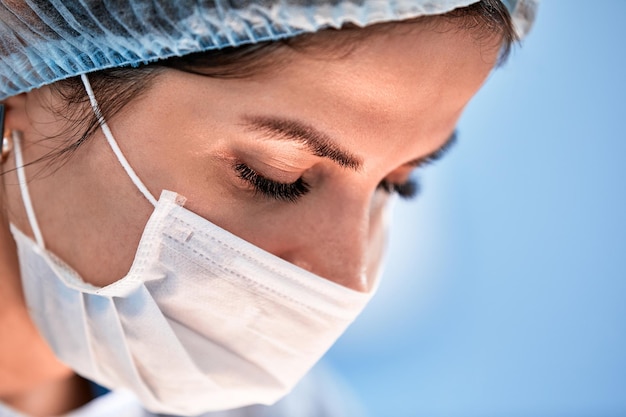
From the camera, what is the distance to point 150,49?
78cm

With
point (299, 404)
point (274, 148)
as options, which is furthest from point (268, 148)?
point (299, 404)

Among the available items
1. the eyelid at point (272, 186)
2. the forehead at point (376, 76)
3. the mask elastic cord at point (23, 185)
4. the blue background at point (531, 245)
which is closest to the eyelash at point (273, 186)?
the eyelid at point (272, 186)

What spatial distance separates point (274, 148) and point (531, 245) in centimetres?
145

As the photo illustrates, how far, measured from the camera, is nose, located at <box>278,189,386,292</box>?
921 millimetres

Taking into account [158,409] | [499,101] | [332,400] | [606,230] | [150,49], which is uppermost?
[150,49]

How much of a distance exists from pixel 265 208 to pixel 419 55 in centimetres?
28

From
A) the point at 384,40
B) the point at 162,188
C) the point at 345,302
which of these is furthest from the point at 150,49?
the point at 345,302

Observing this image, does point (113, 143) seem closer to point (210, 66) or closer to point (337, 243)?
point (210, 66)

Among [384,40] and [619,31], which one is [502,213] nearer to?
[619,31]

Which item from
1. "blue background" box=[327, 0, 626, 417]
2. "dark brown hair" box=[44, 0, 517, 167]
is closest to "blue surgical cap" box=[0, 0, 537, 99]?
"dark brown hair" box=[44, 0, 517, 167]

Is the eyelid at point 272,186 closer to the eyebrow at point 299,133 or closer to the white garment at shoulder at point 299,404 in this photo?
the eyebrow at point 299,133

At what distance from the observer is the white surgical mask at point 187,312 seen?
894 millimetres

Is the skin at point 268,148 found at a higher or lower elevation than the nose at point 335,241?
higher

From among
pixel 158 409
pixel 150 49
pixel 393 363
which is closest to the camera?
pixel 150 49
